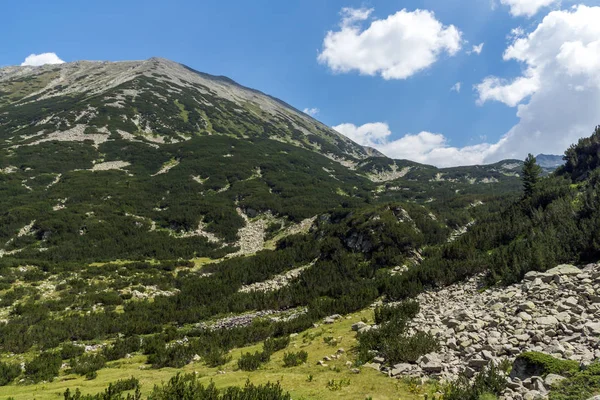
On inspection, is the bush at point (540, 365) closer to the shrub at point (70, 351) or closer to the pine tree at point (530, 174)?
the shrub at point (70, 351)

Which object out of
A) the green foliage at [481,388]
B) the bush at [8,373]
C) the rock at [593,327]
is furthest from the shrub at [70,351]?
the rock at [593,327]

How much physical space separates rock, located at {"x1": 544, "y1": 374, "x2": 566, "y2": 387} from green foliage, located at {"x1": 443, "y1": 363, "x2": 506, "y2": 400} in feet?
2.32

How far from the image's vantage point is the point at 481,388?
6.33m

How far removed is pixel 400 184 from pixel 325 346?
68112 mm

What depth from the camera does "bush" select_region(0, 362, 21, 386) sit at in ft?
36.5

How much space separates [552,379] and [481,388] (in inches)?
50.0

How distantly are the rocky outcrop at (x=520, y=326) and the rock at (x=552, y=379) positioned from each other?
5 centimetres

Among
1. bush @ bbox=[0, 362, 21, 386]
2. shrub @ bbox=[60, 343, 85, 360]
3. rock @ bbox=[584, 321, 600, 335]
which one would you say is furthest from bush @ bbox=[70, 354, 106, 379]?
rock @ bbox=[584, 321, 600, 335]

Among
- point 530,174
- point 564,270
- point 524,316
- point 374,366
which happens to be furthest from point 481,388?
point 530,174

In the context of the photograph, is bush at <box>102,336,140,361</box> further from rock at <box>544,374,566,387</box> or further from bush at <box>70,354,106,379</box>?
rock at <box>544,374,566,387</box>

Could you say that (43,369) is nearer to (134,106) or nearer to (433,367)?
(433,367)

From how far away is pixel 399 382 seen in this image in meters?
7.80

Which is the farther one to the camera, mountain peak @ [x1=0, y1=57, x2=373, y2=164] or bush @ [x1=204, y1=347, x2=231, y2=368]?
mountain peak @ [x1=0, y1=57, x2=373, y2=164]

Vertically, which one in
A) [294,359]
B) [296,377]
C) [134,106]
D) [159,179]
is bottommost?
[296,377]
